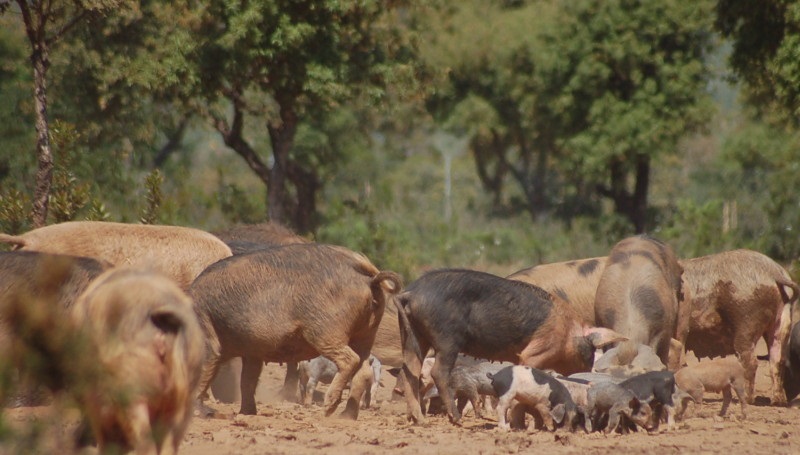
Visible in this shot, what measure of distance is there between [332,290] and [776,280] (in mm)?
5857

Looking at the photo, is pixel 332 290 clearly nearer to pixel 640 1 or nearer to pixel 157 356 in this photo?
pixel 157 356

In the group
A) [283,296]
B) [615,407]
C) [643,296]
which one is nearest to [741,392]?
[643,296]

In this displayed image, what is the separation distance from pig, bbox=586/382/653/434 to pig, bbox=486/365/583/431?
0.56 ft

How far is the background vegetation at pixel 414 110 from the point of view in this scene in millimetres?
20031

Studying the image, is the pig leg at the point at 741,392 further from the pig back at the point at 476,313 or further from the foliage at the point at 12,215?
the foliage at the point at 12,215

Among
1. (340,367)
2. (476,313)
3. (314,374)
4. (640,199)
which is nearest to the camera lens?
(340,367)

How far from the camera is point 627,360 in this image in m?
11.2

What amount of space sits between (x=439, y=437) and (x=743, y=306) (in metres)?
5.97

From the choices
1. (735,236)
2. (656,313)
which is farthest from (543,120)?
(656,313)

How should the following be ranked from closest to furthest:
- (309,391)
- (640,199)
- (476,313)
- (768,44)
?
(476,313) < (309,391) < (768,44) < (640,199)

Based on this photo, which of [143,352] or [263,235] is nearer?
[143,352]

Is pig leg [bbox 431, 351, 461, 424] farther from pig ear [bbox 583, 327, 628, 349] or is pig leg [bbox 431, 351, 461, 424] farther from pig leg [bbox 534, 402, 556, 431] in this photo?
pig ear [bbox 583, 327, 628, 349]

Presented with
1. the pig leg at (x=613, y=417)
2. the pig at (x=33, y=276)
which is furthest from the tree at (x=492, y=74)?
the pig at (x=33, y=276)

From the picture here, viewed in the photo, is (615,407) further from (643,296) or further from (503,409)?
(643,296)
